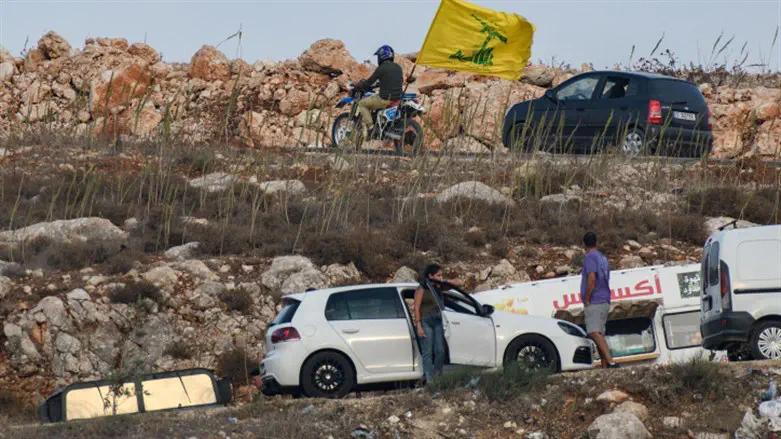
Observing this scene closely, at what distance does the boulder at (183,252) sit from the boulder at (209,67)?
1520cm

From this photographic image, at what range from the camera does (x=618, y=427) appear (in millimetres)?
13219

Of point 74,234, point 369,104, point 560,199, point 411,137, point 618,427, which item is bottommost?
point 618,427

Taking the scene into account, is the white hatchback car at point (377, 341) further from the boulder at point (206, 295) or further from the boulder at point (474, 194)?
the boulder at point (474, 194)

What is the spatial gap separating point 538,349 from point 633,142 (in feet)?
37.5

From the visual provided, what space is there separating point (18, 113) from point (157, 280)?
1622cm

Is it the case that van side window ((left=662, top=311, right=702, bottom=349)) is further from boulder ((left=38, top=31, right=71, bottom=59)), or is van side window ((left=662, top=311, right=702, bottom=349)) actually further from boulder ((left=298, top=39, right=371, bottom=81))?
A: boulder ((left=38, top=31, right=71, bottom=59))

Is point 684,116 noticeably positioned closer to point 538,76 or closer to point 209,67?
point 538,76

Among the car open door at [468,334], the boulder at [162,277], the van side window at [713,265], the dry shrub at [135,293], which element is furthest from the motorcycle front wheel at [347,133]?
the van side window at [713,265]

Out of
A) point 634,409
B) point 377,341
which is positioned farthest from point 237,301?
point 634,409

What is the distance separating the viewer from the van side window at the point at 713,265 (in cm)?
1597

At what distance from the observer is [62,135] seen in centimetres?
3083

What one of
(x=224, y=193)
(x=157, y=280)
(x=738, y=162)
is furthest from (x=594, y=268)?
(x=738, y=162)

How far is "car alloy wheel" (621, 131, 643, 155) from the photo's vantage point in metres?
27.5

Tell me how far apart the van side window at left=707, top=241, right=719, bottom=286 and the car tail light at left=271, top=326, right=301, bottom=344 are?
445 cm
